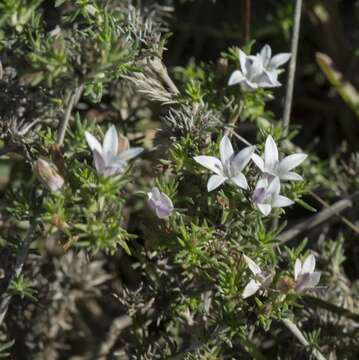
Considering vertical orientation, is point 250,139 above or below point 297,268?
below

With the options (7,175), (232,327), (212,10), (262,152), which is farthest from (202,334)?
(212,10)

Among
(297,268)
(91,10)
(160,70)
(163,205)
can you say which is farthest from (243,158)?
(91,10)

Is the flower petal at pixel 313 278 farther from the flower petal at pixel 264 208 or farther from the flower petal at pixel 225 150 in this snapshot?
the flower petal at pixel 225 150

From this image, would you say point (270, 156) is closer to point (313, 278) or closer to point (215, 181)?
point (215, 181)

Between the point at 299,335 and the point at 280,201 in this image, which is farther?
the point at 299,335

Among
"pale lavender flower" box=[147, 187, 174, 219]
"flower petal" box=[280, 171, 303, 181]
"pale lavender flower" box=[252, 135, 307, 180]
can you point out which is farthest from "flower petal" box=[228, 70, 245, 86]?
"pale lavender flower" box=[147, 187, 174, 219]
